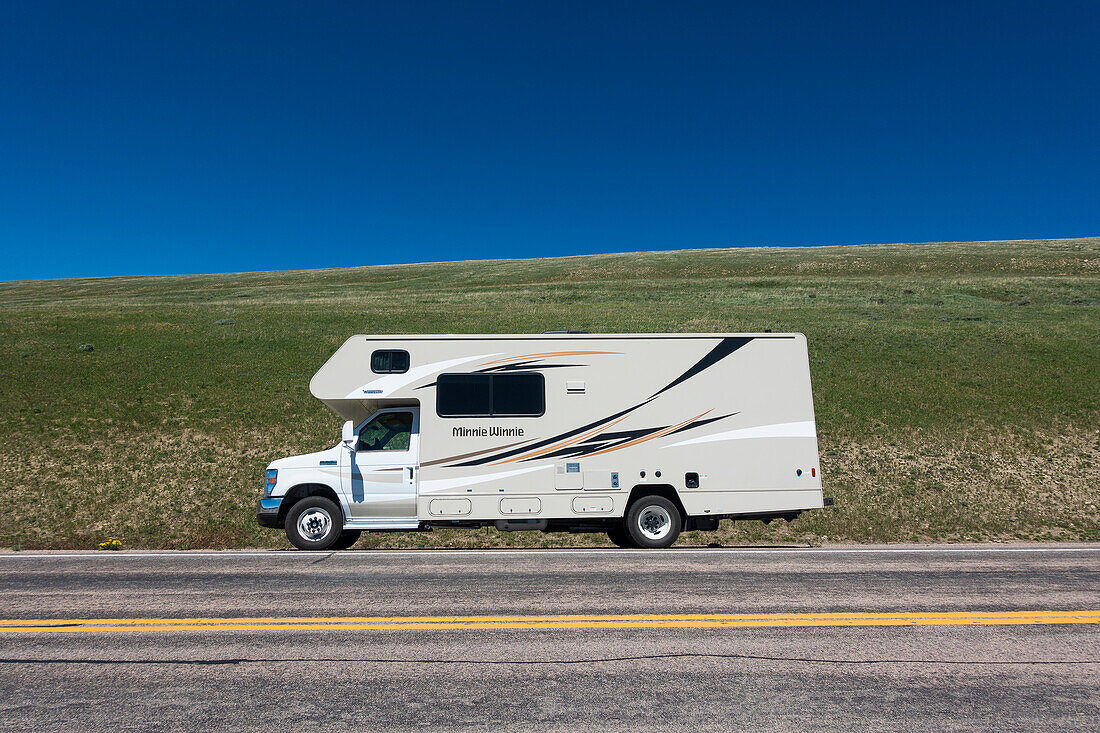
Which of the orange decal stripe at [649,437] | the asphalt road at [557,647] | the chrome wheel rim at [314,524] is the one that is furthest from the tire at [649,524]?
the chrome wheel rim at [314,524]

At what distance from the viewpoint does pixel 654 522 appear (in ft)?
34.5

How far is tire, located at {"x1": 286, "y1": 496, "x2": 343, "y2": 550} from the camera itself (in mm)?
10344

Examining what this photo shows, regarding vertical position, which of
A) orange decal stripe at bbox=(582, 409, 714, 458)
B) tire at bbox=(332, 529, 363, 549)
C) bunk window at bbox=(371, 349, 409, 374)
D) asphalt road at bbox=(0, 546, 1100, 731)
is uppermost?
bunk window at bbox=(371, 349, 409, 374)

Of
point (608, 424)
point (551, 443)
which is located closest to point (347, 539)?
point (551, 443)

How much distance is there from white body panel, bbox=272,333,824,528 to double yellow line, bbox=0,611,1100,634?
13.6 ft

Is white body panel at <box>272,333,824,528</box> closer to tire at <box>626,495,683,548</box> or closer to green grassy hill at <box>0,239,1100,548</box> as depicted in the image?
tire at <box>626,495,683,548</box>

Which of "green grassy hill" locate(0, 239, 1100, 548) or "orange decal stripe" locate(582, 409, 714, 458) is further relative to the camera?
"green grassy hill" locate(0, 239, 1100, 548)

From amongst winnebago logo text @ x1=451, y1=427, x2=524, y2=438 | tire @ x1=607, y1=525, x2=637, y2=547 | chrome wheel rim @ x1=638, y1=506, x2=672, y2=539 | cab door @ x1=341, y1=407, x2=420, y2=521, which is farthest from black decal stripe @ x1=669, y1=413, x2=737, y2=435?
cab door @ x1=341, y1=407, x2=420, y2=521

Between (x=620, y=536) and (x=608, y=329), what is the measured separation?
17.4 m

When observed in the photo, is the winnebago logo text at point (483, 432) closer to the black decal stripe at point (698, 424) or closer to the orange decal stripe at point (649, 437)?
the orange decal stripe at point (649, 437)

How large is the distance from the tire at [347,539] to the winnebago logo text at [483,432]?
94.1 inches

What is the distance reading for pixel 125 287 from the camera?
59000mm

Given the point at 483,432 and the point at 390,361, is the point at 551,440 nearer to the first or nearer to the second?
the point at 483,432

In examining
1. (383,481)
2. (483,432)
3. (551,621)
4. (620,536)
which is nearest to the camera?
(551,621)
